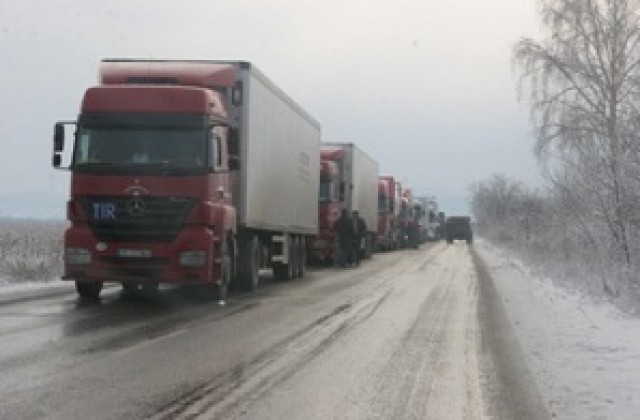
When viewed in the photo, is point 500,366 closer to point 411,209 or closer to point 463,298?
point 463,298

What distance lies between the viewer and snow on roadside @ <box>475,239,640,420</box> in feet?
26.5

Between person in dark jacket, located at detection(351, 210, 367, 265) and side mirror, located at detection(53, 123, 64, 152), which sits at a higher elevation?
side mirror, located at detection(53, 123, 64, 152)

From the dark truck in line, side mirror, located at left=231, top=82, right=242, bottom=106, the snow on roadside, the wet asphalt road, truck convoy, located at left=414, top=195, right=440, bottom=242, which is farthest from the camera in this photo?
the dark truck in line

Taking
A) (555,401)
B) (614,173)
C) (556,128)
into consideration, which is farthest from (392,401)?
(556,128)

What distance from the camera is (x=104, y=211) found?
15.2 m

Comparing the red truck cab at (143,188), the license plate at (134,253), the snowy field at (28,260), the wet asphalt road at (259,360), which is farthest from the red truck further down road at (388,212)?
the license plate at (134,253)

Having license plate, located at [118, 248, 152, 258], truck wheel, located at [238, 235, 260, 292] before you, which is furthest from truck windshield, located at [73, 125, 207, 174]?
truck wheel, located at [238, 235, 260, 292]

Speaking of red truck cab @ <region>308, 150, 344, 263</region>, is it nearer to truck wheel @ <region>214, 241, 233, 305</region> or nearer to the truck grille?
truck wheel @ <region>214, 241, 233, 305</region>

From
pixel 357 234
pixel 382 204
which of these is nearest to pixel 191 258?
pixel 357 234

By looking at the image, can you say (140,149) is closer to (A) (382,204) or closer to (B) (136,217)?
(B) (136,217)

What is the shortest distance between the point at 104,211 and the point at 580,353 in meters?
7.73

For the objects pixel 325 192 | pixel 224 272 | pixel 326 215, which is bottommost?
pixel 224 272

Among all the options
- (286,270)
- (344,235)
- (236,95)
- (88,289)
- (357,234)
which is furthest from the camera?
(357,234)

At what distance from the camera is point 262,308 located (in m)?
15.9
